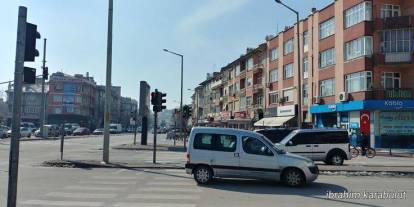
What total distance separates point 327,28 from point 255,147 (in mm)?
38783

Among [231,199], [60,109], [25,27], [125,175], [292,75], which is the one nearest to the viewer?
[25,27]

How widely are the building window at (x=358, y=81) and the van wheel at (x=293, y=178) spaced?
3004 centimetres

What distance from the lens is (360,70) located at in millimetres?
44688

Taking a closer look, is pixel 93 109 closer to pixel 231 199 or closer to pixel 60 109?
pixel 60 109

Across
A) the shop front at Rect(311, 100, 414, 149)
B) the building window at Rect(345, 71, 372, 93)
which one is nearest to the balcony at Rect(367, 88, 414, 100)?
the shop front at Rect(311, 100, 414, 149)

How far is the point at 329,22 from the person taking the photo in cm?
5219

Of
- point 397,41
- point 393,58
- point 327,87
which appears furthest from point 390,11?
point 327,87

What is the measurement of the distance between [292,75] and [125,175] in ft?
149

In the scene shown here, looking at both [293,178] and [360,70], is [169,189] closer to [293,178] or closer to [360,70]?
[293,178]

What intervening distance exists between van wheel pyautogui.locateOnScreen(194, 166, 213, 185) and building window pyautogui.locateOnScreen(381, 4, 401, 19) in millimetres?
33226

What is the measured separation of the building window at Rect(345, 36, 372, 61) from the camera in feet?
145

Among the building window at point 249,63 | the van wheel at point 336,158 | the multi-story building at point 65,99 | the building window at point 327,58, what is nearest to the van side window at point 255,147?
the van wheel at point 336,158

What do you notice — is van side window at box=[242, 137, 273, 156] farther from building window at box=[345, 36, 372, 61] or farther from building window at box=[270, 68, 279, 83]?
building window at box=[270, 68, 279, 83]

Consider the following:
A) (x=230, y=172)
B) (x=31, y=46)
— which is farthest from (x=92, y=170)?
(x=31, y=46)
